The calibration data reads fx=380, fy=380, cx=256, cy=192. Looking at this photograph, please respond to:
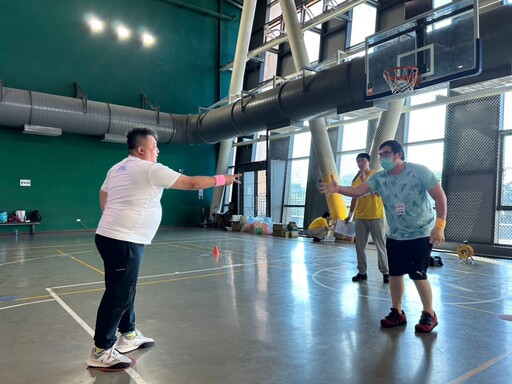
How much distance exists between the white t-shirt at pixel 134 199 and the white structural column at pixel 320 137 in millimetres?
8581

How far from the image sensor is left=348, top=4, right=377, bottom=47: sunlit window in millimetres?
13039

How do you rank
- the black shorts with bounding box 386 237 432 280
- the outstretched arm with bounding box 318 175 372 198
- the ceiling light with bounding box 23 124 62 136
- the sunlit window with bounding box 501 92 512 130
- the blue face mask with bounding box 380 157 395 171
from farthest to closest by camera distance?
the ceiling light with bounding box 23 124 62 136
the sunlit window with bounding box 501 92 512 130
the outstretched arm with bounding box 318 175 372 198
the blue face mask with bounding box 380 157 395 171
the black shorts with bounding box 386 237 432 280

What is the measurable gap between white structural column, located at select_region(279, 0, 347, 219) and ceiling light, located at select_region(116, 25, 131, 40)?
7.47m

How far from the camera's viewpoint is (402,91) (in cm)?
716

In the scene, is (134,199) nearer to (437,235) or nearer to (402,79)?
(437,235)

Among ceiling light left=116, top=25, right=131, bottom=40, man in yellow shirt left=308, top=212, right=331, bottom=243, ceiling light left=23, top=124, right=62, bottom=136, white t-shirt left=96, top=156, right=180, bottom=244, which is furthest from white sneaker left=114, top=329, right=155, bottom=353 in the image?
ceiling light left=116, top=25, right=131, bottom=40

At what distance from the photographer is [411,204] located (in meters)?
3.46

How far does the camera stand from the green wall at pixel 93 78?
44.4 ft

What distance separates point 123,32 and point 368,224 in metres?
14.3

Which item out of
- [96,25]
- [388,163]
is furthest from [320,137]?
[96,25]

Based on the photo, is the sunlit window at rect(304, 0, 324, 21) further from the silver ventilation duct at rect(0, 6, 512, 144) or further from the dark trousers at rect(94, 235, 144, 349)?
the dark trousers at rect(94, 235, 144, 349)

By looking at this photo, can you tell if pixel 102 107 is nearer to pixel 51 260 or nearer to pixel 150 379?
pixel 51 260

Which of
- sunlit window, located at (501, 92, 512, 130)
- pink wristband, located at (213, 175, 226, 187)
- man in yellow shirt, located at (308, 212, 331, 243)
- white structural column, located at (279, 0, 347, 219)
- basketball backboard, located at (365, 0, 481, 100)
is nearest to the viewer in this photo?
pink wristband, located at (213, 175, 226, 187)

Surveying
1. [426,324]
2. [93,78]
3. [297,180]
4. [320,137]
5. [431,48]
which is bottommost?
[426,324]
